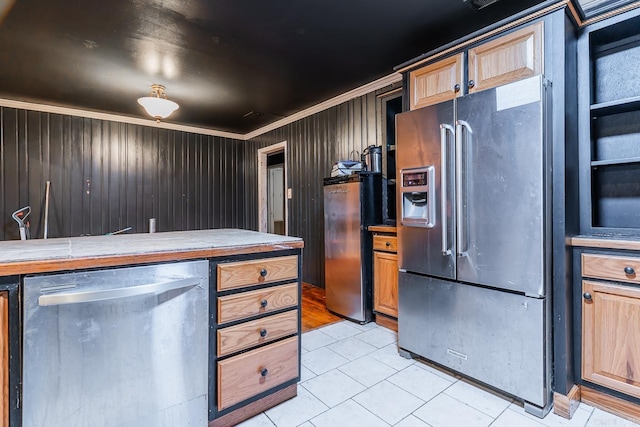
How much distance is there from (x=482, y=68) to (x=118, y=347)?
2378mm

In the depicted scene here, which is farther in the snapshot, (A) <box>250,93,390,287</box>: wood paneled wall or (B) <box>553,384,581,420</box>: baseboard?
(A) <box>250,93,390,287</box>: wood paneled wall

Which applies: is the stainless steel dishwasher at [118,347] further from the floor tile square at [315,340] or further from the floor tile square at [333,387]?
the floor tile square at [315,340]

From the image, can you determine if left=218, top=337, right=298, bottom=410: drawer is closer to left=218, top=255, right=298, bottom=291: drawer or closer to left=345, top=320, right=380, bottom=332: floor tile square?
left=218, top=255, right=298, bottom=291: drawer

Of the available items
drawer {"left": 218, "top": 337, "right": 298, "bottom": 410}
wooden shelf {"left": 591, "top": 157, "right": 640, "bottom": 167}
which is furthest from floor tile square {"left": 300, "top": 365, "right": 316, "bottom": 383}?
wooden shelf {"left": 591, "top": 157, "right": 640, "bottom": 167}

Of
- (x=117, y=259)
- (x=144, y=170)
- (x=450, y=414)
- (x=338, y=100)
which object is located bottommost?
(x=450, y=414)

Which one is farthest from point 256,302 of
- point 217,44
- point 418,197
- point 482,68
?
point 217,44

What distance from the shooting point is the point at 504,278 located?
1.71m

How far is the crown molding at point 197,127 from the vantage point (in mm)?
3350

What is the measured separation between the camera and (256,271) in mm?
1572

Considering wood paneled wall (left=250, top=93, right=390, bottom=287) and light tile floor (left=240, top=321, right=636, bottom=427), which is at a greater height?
wood paneled wall (left=250, top=93, right=390, bottom=287)

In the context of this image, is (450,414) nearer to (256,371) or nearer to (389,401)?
(389,401)

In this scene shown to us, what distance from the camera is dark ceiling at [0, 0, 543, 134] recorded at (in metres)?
2.11

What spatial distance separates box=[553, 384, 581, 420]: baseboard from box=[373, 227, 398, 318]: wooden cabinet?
3.96 ft

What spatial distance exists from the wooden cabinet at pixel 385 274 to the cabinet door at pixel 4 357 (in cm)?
236
